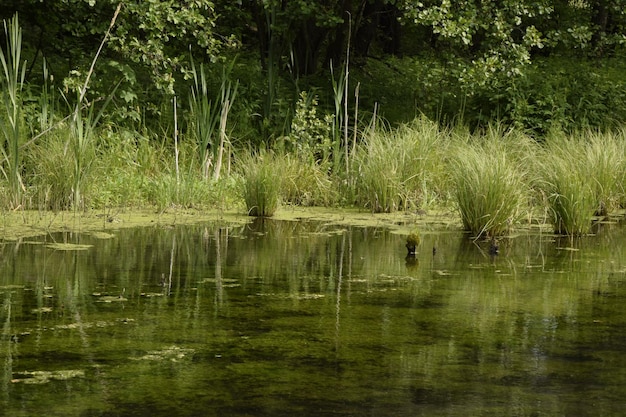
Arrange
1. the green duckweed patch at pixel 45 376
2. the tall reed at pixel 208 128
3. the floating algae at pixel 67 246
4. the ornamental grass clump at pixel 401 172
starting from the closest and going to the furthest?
the green duckweed patch at pixel 45 376 < the floating algae at pixel 67 246 < the ornamental grass clump at pixel 401 172 < the tall reed at pixel 208 128

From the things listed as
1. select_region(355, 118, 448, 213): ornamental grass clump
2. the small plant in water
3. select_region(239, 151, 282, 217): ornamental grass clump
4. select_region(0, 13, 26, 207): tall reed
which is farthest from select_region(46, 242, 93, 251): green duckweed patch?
select_region(355, 118, 448, 213): ornamental grass clump

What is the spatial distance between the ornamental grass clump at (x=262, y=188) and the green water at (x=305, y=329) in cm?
165

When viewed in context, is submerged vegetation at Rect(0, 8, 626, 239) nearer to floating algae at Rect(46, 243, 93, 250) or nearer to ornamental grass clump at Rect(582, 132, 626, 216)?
ornamental grass clump at Rect(582, 132, 626, 216)

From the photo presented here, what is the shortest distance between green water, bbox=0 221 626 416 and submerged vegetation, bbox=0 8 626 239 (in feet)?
3.18

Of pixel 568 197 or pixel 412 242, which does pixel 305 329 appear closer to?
pixel 412 242

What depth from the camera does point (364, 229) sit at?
923 cm

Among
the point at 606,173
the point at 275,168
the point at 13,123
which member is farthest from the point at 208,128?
the point at 606,173

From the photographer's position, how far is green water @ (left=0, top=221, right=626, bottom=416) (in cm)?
403

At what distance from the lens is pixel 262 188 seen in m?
9.89

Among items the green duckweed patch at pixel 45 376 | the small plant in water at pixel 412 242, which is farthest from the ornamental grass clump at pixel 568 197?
the green duckweed patch at pixel 45 376

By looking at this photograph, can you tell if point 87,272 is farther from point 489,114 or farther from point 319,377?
point 489,114

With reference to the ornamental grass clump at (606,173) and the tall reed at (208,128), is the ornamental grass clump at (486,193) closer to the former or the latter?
the ornamental grass clump at (606,173)

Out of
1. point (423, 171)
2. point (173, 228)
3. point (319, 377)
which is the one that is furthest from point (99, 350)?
point (423, 171)

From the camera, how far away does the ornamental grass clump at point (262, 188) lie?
9820mm
